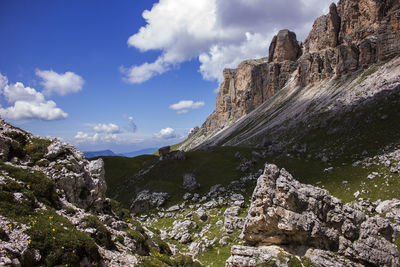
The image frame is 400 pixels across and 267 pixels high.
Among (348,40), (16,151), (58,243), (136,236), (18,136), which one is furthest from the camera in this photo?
(348,40)

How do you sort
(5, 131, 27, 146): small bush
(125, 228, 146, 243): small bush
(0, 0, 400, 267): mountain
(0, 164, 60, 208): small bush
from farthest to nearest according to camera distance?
1. (5, 131, 27, 146): small bush
2. (125, 228, 146, 243): small bush
3. (0, 164, 60, 208): small bush
4. (0, 0, 400, 267): mountain

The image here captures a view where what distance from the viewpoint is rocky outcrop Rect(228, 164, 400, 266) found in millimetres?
20547

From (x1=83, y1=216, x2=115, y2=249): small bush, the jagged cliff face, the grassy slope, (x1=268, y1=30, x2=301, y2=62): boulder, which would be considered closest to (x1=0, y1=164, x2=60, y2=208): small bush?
(x1=83, y1=216, x2=115, y2=249): small bush

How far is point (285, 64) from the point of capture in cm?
Result: 18625

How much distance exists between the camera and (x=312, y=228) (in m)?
21.2

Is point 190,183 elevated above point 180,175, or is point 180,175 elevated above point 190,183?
point 180,175

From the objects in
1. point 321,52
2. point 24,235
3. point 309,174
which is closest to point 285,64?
point 321,52

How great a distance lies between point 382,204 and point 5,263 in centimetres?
4125

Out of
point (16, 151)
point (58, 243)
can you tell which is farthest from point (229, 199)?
point (58, 243)

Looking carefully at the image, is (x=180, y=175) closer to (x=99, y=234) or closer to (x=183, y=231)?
(x=183, y=231)

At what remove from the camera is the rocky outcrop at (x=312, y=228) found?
2055 centimetres

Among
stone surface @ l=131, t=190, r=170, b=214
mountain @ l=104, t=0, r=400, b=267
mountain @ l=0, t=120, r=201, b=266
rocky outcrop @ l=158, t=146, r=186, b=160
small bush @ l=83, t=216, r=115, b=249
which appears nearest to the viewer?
mountain @ l=0, t=120, r=201, b=266

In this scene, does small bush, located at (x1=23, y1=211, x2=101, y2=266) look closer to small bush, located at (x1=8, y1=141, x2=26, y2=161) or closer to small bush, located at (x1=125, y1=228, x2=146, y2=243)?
small bush, located at (x1=125, y1=228, x2=146, y2=243)

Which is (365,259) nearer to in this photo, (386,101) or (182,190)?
(182,190)
